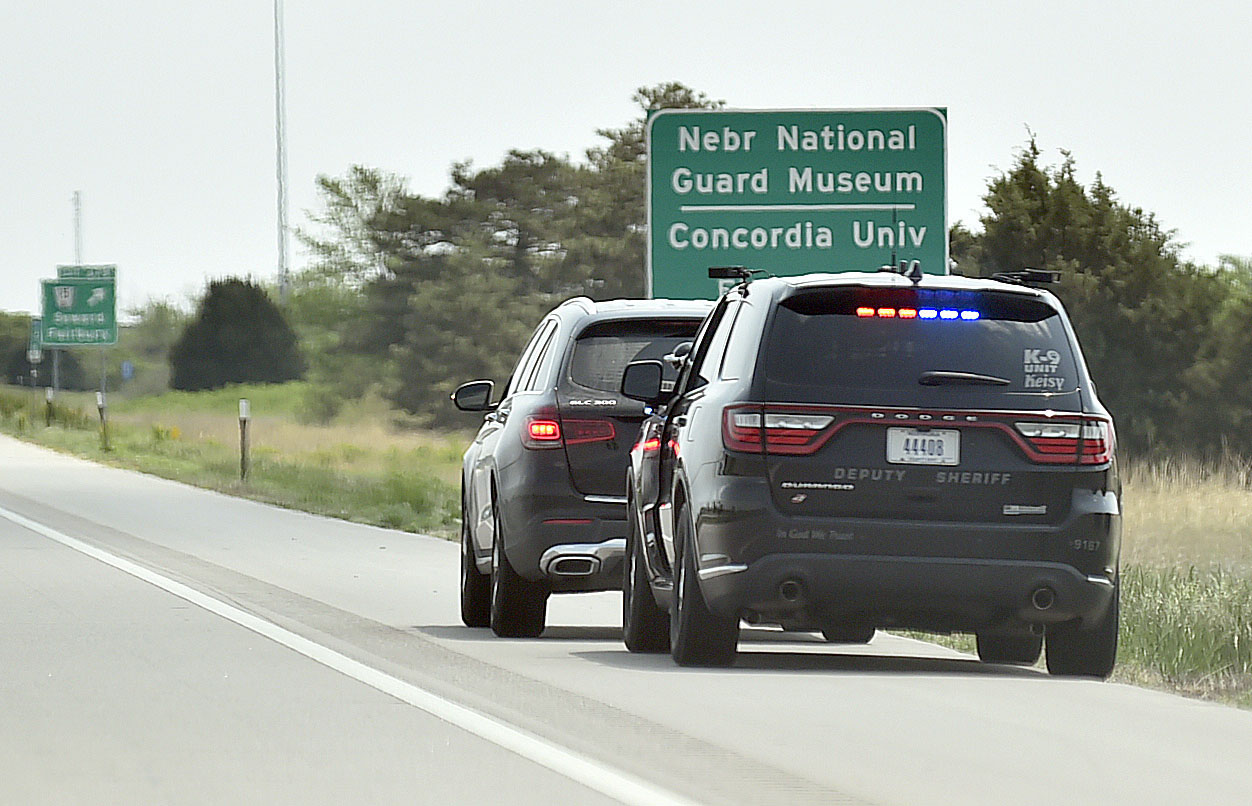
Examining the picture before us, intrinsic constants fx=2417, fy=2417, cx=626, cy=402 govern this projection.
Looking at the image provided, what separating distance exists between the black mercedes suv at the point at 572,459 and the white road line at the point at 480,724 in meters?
1.31

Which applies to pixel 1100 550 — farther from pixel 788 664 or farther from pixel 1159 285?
pixel 1159 285

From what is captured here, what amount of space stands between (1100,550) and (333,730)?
3.57 meters

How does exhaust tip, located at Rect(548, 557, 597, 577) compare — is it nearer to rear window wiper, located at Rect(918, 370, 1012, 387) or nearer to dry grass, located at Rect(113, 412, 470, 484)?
rear window wiper, located at Rect(918, 370, 1012, 387)

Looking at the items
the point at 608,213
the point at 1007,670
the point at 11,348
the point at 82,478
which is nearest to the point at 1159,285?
the point at 82,478

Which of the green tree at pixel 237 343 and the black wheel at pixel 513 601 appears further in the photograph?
the green tree at pixel 237 343

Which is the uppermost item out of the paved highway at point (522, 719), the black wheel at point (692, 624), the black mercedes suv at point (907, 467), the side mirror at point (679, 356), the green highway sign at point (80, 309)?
the green highway sign at point (80, 309)

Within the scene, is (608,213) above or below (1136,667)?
above

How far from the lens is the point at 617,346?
44.7 ft

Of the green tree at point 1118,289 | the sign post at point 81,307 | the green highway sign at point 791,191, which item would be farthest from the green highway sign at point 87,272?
the green highway sign at point 791,191

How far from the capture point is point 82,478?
37.8 metres

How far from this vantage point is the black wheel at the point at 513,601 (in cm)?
1377

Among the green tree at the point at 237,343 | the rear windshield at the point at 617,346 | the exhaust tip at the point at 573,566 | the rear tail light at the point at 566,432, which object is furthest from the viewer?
the green tree at the point at 237,343

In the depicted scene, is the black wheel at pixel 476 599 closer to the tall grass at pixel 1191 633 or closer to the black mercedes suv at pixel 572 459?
the black mercedes suv at pixel 572 459

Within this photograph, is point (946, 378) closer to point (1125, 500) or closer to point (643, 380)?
point (643, 380)
